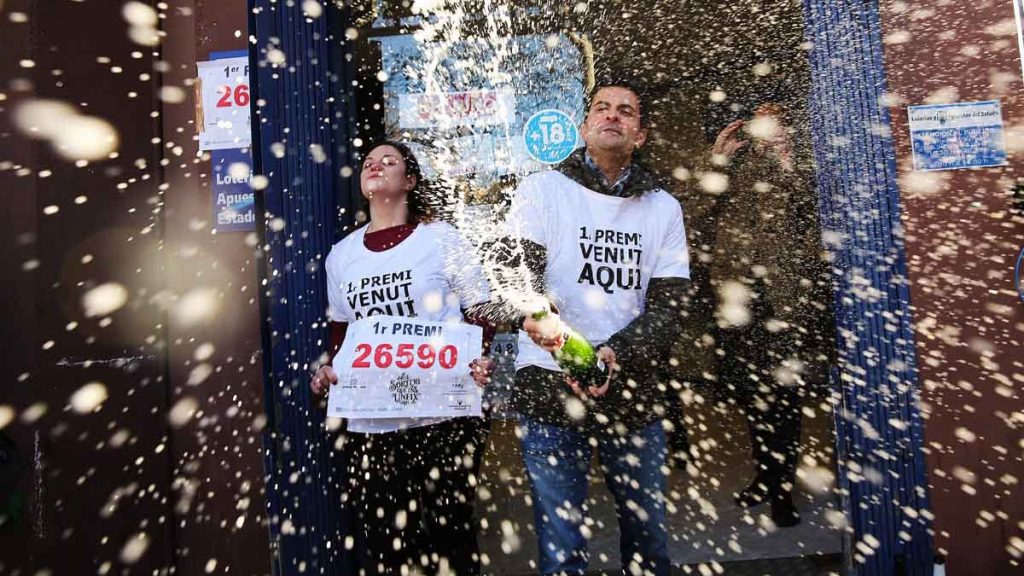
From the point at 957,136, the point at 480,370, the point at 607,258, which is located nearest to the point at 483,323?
the point at 480,370

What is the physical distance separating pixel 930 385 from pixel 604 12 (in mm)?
3180

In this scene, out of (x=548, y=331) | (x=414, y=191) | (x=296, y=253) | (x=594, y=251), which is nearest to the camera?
(x=548, y=331)

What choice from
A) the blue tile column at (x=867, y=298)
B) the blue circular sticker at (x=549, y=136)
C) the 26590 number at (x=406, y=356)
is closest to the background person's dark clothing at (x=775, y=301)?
the blue tile column at (x=867, y=298)

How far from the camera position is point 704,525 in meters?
3.34

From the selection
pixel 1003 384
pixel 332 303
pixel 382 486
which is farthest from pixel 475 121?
pixel 1003 384

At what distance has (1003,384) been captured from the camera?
2656 mm

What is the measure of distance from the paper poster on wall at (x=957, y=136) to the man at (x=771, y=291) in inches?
19.7

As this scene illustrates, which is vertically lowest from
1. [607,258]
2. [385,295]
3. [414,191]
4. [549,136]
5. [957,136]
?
[385,295]

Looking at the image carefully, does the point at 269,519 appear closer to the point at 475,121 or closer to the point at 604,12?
the point at 475,121

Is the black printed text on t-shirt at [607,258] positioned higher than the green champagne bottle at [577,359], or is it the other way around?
the black printed text on t-shirt at [607,258]

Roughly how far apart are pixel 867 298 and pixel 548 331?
1.42m

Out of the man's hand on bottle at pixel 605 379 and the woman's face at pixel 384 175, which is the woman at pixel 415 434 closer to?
the woman's face at pixel 384 175

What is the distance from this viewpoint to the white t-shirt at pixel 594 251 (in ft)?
7.51

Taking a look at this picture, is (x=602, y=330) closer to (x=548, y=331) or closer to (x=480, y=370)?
(x=548, y=331)
